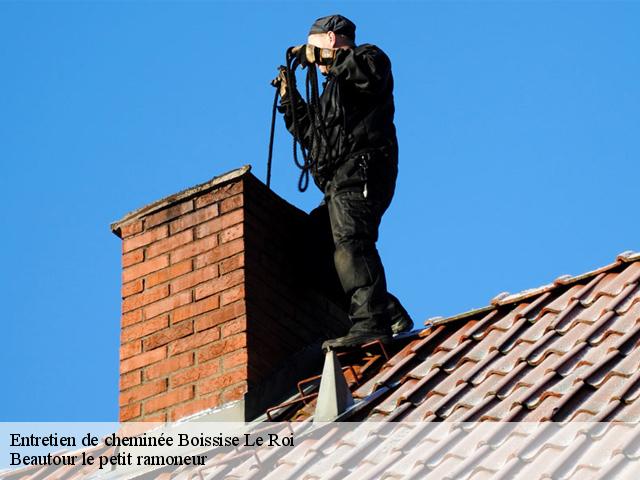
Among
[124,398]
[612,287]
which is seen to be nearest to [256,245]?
[124,398]

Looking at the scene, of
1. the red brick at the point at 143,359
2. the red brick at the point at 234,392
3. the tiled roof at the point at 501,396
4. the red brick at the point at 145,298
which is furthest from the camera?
the red brick at the point at 145,298

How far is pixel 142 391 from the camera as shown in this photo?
880 centimetres

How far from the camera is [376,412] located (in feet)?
25.2


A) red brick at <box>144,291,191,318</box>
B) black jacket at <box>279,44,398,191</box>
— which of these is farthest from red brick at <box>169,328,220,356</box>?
black jacket at <box>279,44,398,191</box>

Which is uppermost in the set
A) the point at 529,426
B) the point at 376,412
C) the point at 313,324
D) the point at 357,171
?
the point at 357,171

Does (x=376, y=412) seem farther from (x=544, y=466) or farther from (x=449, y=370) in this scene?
(x=544, y=466)

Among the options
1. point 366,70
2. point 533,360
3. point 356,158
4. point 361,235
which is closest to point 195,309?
point 361,235

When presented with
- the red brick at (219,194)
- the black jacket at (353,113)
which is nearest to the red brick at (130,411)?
the red brick at (219,194)

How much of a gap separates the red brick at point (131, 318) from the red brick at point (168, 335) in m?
0.17

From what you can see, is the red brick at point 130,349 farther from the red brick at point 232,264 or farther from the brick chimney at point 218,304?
the red brick at point 232,264

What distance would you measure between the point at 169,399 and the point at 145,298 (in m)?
0.74

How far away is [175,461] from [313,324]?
1461 mm

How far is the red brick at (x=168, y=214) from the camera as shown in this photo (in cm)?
924

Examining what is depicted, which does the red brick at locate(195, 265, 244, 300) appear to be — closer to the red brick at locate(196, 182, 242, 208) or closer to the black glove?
the red brick at locate(196, 182, 242, 208)
